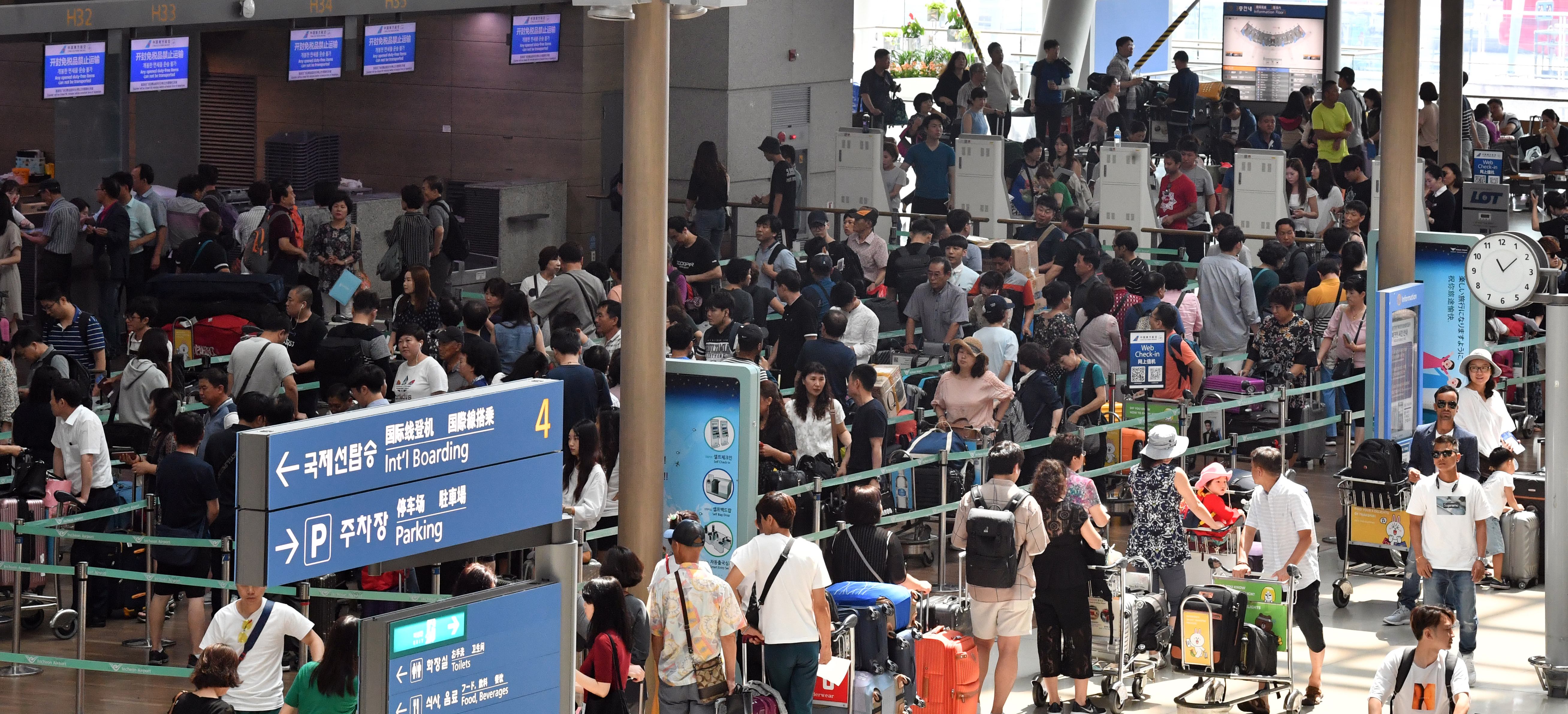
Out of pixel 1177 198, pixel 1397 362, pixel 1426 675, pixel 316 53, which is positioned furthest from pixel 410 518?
pixel 1177 198

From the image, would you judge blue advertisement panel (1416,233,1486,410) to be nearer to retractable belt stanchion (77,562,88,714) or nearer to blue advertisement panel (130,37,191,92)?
retractable belt stanchion (77,562,88,714)

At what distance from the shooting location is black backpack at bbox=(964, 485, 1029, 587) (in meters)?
8.45

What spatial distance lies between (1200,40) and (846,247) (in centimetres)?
3183

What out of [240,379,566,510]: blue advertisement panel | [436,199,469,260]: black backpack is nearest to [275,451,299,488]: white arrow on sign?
[240,379,566,510]: blue advertisement panel

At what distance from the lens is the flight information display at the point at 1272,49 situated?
30.4 meters

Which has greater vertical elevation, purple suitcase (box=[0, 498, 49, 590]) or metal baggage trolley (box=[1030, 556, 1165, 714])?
purple suitcase (box=[0, 498, 49, 590])

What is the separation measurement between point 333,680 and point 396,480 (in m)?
1.51

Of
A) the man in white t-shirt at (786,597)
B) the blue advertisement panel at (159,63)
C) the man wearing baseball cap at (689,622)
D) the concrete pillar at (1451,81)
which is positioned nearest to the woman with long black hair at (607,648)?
the man wearing baseball cap at (689,622)

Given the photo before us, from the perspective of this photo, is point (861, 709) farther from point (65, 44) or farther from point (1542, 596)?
point (65, 44)

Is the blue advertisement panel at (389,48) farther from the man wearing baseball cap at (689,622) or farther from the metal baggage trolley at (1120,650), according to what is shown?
the man wearing baseball cap at (689,622)

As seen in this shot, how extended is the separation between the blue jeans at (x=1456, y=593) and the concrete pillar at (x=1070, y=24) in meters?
20.6

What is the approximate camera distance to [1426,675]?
24.6ft

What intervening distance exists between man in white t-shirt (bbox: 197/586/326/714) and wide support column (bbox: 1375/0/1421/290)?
26.8 feet

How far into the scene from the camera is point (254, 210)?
1599cm
